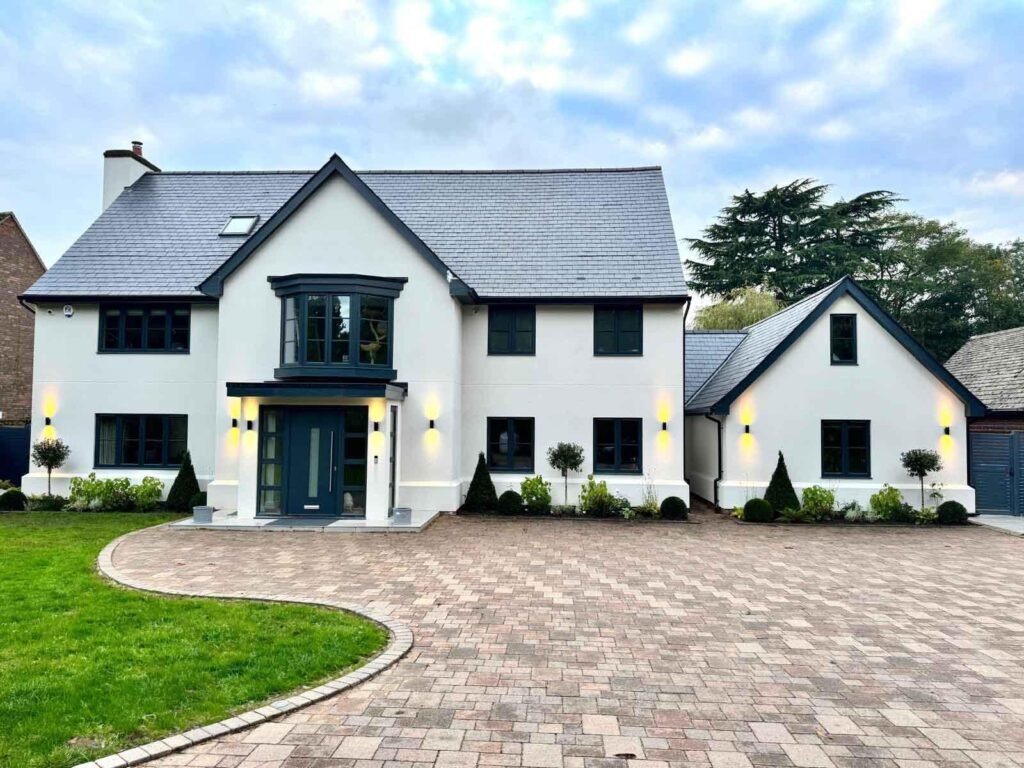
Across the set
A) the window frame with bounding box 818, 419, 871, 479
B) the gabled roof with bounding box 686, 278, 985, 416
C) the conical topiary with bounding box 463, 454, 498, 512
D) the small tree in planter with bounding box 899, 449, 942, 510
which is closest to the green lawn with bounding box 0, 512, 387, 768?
the conical topiary with bounding box 463, 454, 498, 512

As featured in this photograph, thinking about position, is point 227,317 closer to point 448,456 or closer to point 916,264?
point 448,456

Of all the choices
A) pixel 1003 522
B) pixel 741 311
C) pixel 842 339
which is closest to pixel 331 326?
pixel 842 339

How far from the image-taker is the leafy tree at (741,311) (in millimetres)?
32844

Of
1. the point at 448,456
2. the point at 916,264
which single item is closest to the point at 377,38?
the point at 448,456

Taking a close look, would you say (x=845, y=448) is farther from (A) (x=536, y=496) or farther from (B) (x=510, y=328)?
(B) (x=510, y=328)

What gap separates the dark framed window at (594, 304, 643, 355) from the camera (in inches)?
648

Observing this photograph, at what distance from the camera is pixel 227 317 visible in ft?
50.4

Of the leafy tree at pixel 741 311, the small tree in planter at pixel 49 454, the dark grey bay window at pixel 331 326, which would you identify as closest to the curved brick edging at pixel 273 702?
the dark grey bay window at pixel 331 326

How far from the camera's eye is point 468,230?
18812 millimetres

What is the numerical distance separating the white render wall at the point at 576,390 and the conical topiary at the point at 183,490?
23.5ft

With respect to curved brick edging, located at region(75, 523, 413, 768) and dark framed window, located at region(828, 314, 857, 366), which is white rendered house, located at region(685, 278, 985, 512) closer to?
dark framed window, located at region(828, 314, 857, 366)

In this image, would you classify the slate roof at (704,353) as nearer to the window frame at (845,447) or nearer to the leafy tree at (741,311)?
the window frame at (845,447)

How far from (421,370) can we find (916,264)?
3795cm

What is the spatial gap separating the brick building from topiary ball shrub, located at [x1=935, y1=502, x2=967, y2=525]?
33.0 m
